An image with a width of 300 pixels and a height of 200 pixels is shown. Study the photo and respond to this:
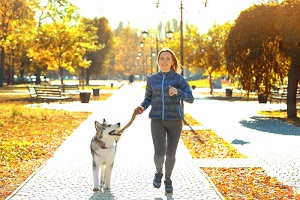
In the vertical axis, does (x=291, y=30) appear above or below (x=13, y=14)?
below

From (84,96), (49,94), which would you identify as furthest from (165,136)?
(49,94)

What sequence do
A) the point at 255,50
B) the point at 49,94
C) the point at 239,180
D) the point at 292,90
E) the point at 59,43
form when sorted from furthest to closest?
the point at 59,43 < the point at 49,94 < the point at 292,90 < the point at 255,50 < the point at 239,180

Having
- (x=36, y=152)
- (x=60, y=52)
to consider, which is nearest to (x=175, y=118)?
(x=36, y=152)

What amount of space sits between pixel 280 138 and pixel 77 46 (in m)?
27.4

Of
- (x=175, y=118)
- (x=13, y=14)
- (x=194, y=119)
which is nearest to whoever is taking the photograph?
(x=175, y=118)

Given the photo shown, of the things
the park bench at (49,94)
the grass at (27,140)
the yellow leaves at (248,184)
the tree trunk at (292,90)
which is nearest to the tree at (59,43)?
the park bench at (49,94)

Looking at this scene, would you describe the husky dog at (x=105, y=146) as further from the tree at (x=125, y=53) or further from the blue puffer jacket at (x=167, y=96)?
the tree at (x=125, y=53)

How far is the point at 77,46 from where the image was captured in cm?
3900

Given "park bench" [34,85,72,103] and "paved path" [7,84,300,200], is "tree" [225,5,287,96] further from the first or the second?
"park bench" [34,85,72,103]

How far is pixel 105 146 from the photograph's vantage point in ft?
21.6

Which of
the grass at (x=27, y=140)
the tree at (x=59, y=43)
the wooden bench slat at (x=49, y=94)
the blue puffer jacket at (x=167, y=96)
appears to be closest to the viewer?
the blue puffer jacket at (x=167, y=96)

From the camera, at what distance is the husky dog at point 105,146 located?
6457mm

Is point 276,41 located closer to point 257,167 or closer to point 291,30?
point 291,30

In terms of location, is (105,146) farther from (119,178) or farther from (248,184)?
(248,184)
